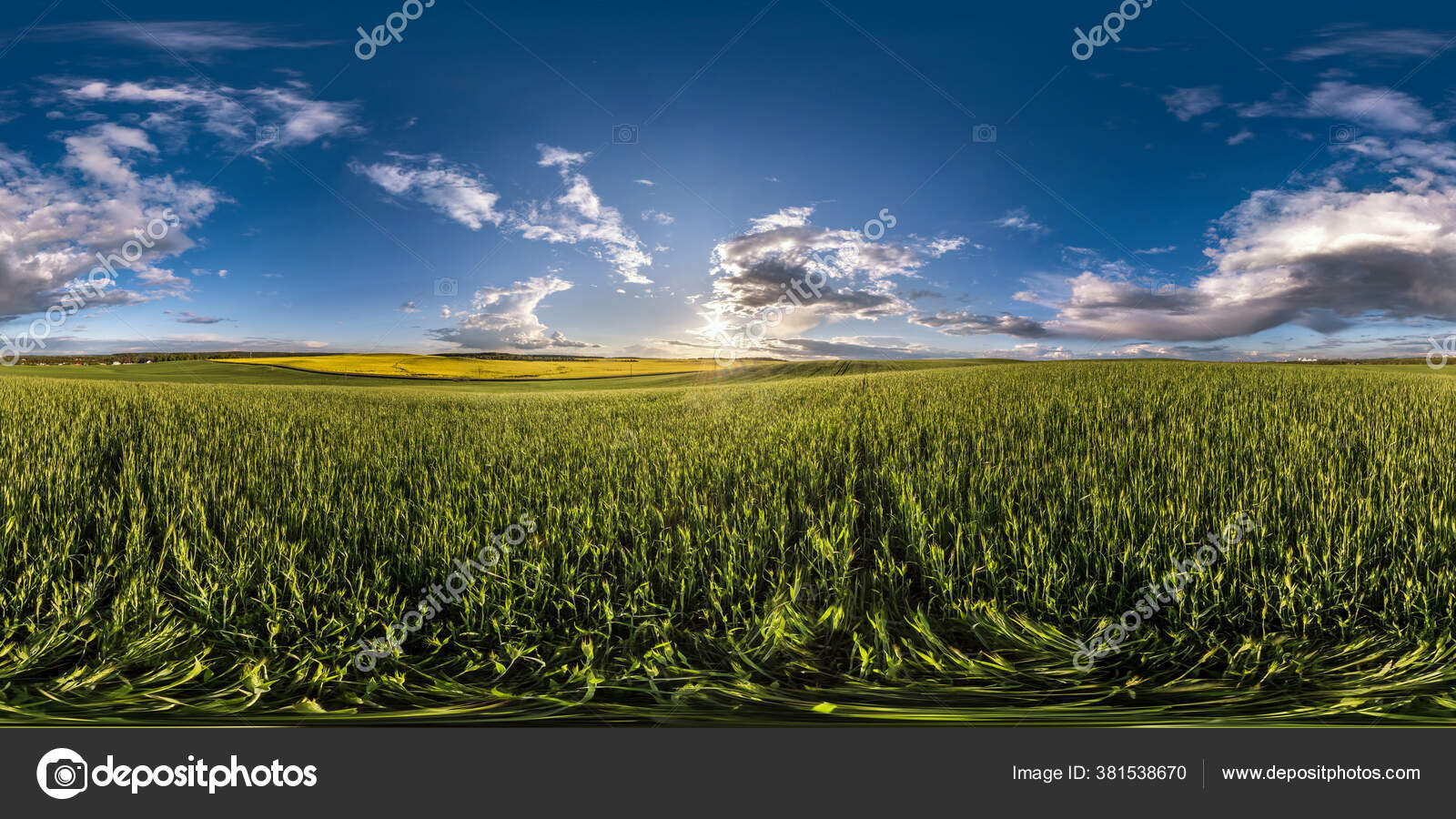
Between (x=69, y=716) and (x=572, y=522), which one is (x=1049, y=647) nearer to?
(x=572, y=522)

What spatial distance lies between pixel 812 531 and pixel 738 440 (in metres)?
2.15

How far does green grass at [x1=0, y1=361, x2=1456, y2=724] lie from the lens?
2.21 m

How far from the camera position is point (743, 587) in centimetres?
262

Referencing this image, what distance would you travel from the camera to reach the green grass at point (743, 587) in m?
2.21

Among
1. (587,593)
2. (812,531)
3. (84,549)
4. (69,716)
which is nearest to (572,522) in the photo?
(587,593)

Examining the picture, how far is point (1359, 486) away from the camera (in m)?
3.56
